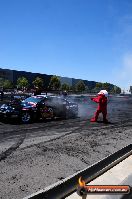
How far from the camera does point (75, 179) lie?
5551 mm

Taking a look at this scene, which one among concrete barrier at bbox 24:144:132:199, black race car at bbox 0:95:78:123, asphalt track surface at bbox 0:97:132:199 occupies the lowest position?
asphalt track surface at bbox 0:97:132:199

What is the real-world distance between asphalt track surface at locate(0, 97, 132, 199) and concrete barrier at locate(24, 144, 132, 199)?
0.74 meters

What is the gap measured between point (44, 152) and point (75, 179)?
3.40 m

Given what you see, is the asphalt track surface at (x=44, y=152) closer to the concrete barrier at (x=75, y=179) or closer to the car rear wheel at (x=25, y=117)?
the concrete barrier at (x=75, y=179)

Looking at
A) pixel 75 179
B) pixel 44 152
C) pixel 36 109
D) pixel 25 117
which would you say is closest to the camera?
pixel 75 179

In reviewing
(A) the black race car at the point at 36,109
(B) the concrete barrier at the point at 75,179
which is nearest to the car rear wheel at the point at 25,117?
(A) the black race car at the point at 36,109

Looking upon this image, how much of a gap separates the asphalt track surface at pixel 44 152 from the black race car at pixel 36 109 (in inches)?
33.9

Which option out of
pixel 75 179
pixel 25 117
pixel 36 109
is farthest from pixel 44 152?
pixel 36 109

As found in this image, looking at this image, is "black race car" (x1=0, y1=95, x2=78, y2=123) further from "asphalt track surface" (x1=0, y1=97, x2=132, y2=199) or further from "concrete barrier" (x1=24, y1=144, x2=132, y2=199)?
"concrete barrier" (x1=24, y1=144, x2=132, y2=199)

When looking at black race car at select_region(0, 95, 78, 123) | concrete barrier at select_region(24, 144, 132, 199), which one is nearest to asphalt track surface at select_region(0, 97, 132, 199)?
concrete barrier at select_region(24, 144, 132, 199)

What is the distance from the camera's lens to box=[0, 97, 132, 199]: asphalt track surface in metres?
6.16

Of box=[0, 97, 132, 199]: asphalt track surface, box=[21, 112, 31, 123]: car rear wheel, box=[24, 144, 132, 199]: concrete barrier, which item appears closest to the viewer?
box=[24, 144, 132, 199]: concrete barrier

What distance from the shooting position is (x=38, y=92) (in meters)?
24.0

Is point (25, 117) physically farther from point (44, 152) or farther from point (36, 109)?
point (44, 152)
